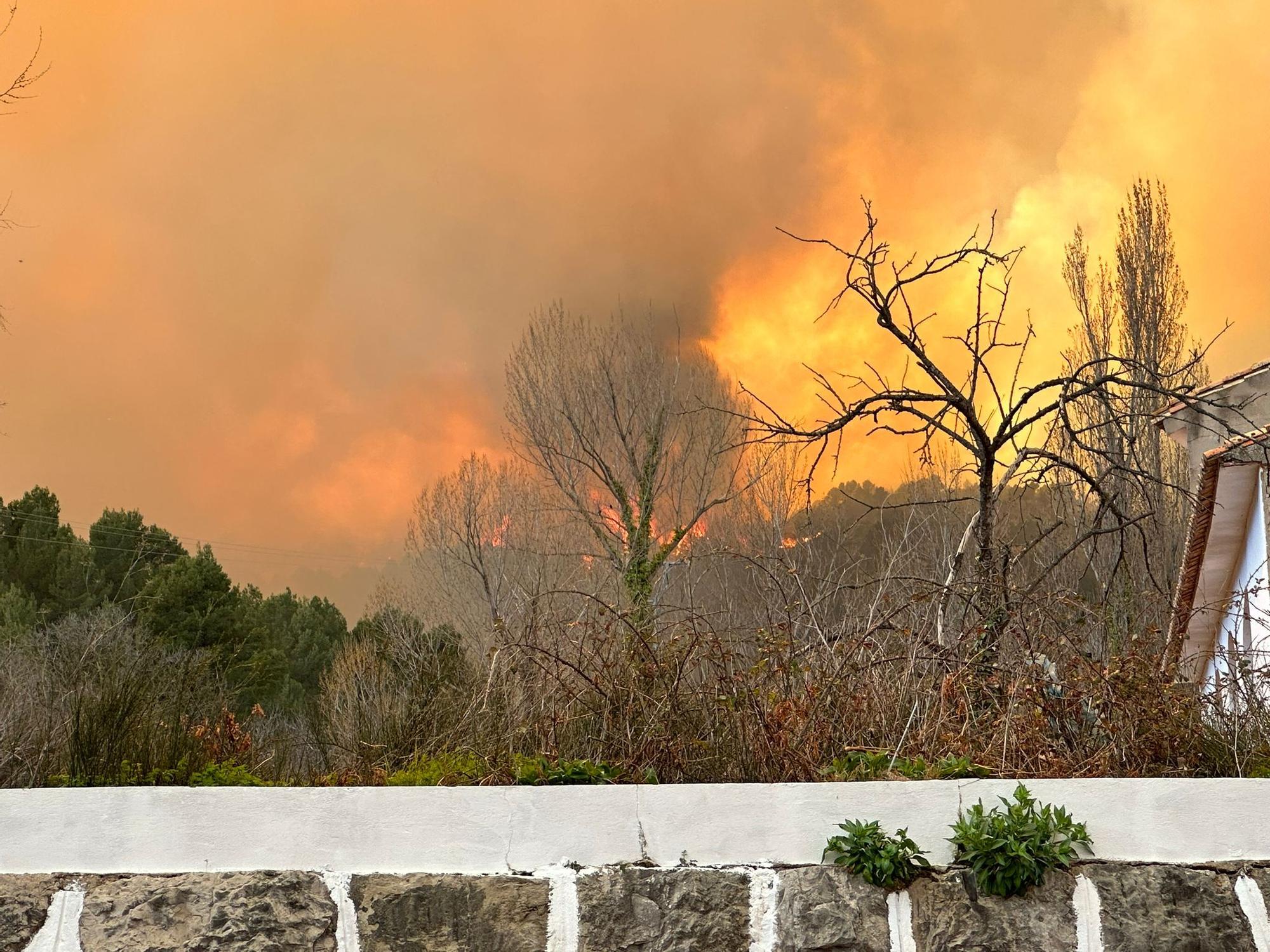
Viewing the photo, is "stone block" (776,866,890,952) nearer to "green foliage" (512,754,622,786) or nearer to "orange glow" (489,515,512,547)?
"green foliage" (512,754,622,786)

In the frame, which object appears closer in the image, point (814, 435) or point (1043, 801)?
point (1043, 801)

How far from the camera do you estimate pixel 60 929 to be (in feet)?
9.95

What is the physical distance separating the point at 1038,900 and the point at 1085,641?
5.82 feet

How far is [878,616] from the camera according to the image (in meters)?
4.51

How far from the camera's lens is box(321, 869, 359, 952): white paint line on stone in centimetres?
301

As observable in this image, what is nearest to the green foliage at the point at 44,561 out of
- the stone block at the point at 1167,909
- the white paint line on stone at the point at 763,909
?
the white paint line on stone at the point at 763,909

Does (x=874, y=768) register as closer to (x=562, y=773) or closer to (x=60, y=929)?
(x=562, y=773)

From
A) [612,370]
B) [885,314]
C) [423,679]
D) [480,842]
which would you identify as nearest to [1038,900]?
[480,842]

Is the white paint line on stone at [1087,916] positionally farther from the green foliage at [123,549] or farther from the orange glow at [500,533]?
the green foliage at [123,549]

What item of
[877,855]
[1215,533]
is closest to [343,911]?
[877,855]

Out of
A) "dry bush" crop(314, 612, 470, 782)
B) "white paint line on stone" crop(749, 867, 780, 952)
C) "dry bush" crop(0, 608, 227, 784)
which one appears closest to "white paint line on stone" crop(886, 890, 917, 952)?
"white paint line on stone" crop(749, 867, 780, 952)

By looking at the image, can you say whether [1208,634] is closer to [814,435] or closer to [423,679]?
[814,435]

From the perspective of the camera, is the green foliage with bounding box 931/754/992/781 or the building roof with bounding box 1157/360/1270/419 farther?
the building roof with bounding box 1157/360/1270/419

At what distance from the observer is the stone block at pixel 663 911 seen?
297 cm
